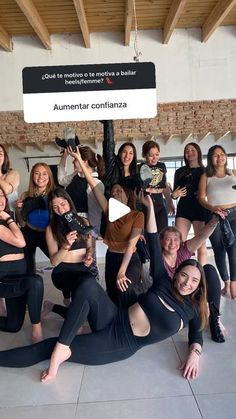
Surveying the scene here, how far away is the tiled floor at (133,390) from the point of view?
5.48ft

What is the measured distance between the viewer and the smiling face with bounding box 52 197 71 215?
95.7 inches

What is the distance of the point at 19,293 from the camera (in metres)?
2.38

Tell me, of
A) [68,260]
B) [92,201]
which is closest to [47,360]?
[68,260]

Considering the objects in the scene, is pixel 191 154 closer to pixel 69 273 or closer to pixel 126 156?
pixel 126 156

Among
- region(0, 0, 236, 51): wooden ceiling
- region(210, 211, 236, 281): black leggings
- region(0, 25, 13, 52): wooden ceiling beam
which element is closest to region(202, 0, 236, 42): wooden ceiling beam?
region(0, 0, 236, 51): wooden ceiling

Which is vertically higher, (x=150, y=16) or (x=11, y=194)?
(x=150, y=16)

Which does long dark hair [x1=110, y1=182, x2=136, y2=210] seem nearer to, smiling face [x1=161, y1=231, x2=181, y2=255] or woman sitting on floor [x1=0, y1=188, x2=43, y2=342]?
smiling face [x1=161, y1=231, x2=181, y2=255]

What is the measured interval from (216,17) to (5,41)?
6.54 feet

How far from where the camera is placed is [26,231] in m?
2.71

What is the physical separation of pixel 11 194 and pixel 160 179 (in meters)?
1.21

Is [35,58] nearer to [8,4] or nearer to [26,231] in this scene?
[8,4]

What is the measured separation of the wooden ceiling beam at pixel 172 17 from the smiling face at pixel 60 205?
1.99 metres

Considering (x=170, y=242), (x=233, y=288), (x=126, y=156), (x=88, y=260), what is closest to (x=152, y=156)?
(x=126, y=156)

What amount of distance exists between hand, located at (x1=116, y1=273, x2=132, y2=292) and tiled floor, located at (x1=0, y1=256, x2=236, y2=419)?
382mm
